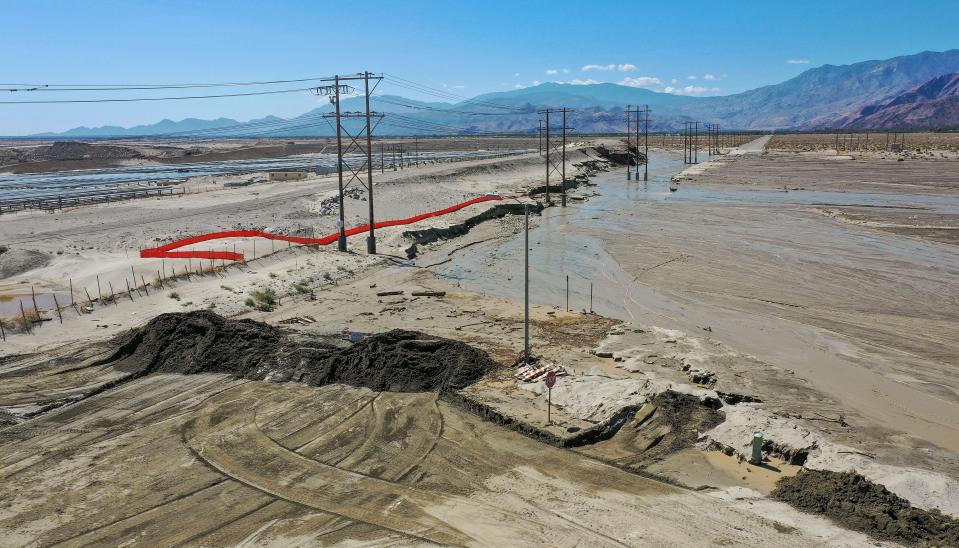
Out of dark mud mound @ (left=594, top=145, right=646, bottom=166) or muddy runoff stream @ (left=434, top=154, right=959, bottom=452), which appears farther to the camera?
dark mud mound @ (left=594, top=145, right=646, bottom=166)

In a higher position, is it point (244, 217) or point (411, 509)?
point (244, 217)

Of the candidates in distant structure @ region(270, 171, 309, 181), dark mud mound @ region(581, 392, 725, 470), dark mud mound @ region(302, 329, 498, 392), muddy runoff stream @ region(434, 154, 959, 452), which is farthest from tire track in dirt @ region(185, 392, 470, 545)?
distant structure @ region(270, 171, 309, 181)

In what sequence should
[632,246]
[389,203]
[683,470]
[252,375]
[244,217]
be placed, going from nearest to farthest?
[683,470] → [252,375] → [632,246] → [244,217] → [389,203]

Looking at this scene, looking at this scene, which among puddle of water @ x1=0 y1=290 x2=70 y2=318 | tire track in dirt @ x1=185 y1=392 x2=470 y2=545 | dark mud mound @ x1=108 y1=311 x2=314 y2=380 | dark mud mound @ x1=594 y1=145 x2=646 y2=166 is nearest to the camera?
tire track in dirt @ x1=185 y1=392 x2=470 y2=545

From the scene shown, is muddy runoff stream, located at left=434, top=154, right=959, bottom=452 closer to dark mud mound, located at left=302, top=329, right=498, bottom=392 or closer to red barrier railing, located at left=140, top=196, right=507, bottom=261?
red barrier railing, located at left=140, top=196, right=507, bottom=261

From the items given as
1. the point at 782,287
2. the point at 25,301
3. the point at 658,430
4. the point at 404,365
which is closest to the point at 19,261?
the point at 25,301

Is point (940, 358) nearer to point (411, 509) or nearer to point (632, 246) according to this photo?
point (411, 509)

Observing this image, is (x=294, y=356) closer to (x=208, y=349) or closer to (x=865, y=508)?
(x=208, y=349)

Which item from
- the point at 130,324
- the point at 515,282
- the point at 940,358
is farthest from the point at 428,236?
the point at 940,358
